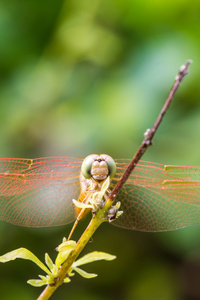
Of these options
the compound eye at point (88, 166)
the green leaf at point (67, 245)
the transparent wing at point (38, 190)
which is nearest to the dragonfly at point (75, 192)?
the transparent wing at point (38, 190)

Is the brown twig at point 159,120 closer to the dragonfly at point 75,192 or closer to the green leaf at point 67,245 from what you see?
the green leaf at point 67,245

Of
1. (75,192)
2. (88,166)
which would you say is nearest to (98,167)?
(88,166)

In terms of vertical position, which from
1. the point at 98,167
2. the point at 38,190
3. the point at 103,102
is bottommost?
the point at 38,190

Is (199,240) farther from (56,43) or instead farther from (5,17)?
(5,17)

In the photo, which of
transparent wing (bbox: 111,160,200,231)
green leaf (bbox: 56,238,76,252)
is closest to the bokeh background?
transparent wing (bbox: 111,160,200,231)

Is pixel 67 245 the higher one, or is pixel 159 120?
pixel 159 120

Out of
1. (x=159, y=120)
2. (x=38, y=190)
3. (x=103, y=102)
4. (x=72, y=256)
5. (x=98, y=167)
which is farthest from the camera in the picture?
(x=103, y=102)

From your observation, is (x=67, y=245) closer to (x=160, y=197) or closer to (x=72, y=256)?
(x=72, y=256)
